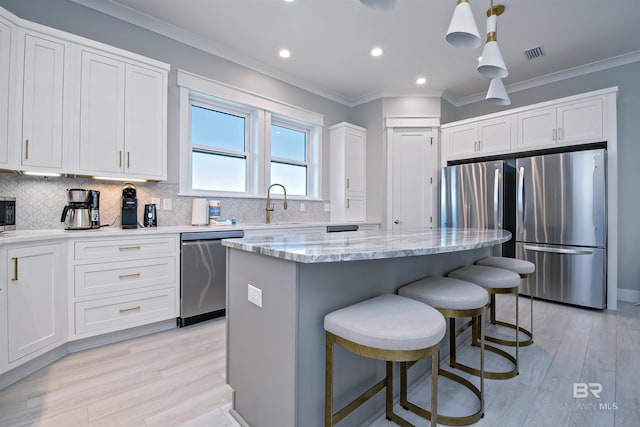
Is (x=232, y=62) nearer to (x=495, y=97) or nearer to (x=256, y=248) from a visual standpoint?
(x=495, y=97)

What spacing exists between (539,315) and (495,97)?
87.4 inches

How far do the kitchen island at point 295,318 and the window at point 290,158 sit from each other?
277 cm

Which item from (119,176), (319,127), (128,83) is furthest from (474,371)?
(319,127)

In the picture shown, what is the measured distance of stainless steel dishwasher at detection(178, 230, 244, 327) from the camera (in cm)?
263

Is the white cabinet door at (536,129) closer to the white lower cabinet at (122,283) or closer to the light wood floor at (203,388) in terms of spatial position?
the light wood floor at (203,388)

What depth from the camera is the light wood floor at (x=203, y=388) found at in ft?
4.91

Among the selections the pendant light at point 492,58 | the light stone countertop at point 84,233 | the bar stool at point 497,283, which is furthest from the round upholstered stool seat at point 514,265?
the light stone countertop at point 84,233

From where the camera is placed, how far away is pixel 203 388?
1751 millimetres

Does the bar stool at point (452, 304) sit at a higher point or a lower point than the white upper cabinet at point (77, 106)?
lower

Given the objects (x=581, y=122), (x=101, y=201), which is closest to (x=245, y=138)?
(x=101, y=201)

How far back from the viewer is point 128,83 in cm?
255

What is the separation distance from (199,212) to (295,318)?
2.30 m

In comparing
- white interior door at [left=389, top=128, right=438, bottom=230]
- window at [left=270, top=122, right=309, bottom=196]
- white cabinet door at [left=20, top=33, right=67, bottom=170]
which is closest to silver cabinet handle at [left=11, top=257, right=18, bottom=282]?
white cabinet door at [left=20, top=33, right=67, bottom=170]

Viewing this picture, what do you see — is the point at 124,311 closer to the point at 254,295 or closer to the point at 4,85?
the point at 254,295
